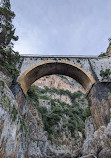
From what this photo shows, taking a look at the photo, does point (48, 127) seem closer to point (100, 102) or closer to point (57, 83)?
point (100, 102)

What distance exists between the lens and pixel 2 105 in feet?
19.9

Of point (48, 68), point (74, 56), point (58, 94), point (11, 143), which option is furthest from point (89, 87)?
point (58, 94)

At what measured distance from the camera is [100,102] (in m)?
11.9

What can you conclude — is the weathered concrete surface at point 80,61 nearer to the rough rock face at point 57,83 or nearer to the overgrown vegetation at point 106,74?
the overgrown vegetation at point 106,74

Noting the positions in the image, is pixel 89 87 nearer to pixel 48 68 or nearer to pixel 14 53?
pixel 48 68

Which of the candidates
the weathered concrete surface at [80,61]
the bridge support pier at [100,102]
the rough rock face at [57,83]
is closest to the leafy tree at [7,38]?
the weathered concrete surface at [80,61]

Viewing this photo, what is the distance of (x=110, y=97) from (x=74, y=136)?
25958 millimetres

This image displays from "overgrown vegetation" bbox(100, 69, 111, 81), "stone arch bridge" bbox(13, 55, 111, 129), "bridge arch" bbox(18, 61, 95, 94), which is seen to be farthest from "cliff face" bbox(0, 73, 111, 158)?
"overgrown vegetation" bbox(100, 69, 111, 81)

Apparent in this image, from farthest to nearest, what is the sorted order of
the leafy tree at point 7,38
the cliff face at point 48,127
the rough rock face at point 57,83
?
the rough rock face at point 57,83, the leafy tree at point 7,38, the cliff face at point 48,127

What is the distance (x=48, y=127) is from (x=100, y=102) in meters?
20.6

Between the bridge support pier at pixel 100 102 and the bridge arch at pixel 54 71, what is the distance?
3.06 feet

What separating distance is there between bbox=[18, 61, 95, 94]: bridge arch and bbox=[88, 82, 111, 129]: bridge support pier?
0.93 meters

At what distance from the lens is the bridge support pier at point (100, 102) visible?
11050mm

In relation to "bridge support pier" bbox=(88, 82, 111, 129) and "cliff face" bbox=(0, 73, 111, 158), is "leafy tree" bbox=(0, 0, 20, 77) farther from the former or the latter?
"bridge support pier" bbox=(88, 82, 111, 129)
